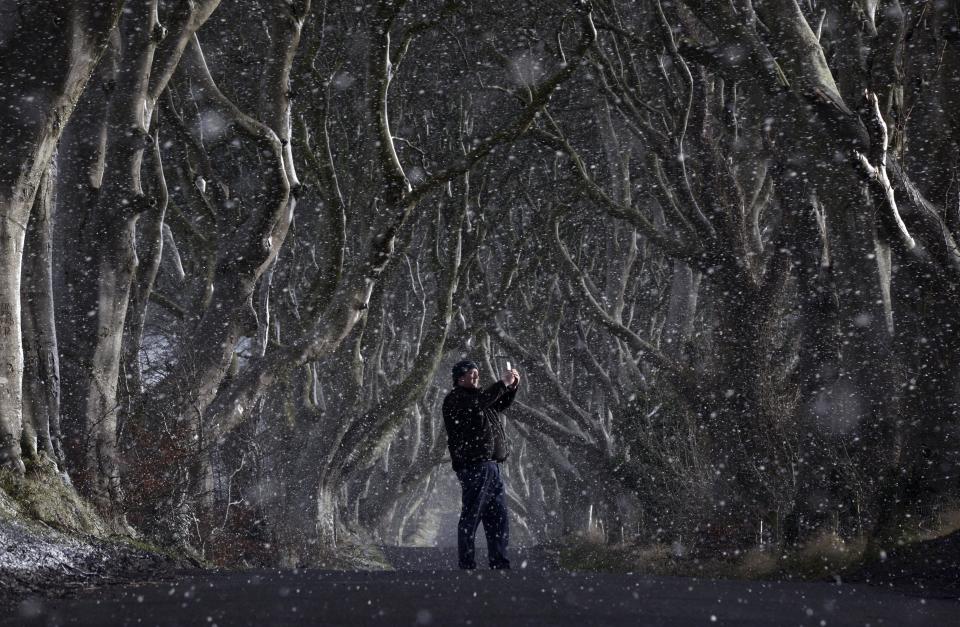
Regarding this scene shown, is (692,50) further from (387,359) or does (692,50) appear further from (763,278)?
(387,359)

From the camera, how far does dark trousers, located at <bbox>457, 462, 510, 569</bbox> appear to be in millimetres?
7527

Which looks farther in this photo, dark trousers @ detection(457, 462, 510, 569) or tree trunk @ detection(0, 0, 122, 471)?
dark trousers @ detection(457, 462, 510, 569)


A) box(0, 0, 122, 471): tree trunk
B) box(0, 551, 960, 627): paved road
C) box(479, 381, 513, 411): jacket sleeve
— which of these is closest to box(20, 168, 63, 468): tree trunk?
box(0, 0, 122, 471): tree trunk

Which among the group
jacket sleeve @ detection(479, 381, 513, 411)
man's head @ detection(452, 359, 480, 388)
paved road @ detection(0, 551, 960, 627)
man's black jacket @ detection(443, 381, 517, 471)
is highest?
man's head @ detection(452, 359, 480, 388)

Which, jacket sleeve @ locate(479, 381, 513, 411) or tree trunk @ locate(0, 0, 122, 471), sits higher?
tree trunk @ locate(0, 0, 122, 471)

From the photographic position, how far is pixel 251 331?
8.98m

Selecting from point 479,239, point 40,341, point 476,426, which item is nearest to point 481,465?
point 476,426

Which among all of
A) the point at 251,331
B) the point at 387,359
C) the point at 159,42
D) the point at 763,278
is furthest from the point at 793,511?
the point at 387,359

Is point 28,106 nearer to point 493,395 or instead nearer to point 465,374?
point 465,374

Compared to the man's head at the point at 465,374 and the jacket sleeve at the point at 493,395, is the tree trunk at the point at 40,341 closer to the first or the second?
the man's head at the point at 465,374

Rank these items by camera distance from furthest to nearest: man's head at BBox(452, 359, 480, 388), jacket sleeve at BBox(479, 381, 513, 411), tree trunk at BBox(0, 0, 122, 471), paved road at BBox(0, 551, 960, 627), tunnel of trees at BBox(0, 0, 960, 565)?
man's head at BBox(452, 359, 480, 388) < jacket sleeve at BBox(479, 381, 513, 411) < tunnel of trees at BBox(0, 0, 960, 565) < tree trunk at BBox(0, 0, 122, 471) < paved road at BBox(0, 551, 960, 627)

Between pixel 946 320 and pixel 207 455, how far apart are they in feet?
20.7

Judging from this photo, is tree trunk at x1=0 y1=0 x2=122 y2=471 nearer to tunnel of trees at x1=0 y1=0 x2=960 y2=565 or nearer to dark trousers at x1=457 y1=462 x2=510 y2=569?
tunnel of trees at x1=0 y1=0 x2=960 y2=565

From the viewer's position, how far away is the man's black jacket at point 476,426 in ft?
25.0
